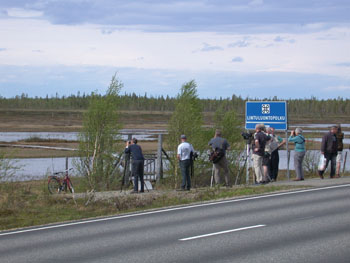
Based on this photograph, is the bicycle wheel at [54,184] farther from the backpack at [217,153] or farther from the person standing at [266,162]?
the person standing at [266,162]

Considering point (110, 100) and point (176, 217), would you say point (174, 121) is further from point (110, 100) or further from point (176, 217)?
point (176, 217)

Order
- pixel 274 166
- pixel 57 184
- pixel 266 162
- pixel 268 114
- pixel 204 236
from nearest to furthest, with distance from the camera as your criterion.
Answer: pixel 204 236, pixel 266 162, pixel 274 166, pixel 57 184, pixel 268 114

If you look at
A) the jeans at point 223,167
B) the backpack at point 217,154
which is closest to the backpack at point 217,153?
the backpack at point 217,154

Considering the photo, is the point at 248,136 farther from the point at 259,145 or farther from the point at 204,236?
the point at 204,236

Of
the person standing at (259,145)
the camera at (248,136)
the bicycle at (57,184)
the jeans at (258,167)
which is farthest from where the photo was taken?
the bicycle at (57,184)

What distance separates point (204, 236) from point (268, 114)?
13065 mm

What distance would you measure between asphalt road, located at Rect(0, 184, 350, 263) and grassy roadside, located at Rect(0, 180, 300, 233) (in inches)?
57.4

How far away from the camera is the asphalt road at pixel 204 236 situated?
9.70 meters

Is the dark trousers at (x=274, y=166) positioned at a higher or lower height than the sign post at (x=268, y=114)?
lower

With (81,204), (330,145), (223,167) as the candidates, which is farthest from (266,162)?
(81,204)

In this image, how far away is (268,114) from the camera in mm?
23859

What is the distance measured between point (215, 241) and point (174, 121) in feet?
54.5

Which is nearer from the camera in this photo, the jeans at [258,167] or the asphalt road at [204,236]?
the asphalt road at [204,236]

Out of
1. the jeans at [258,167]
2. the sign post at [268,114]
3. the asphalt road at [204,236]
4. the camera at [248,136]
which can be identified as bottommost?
the asphalt road at [204,236]
